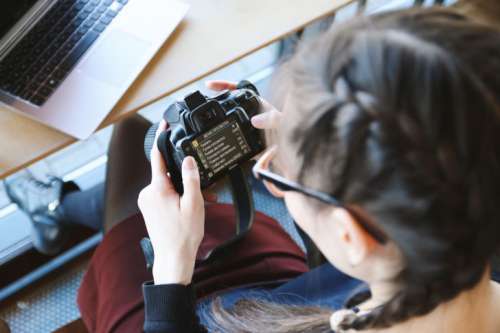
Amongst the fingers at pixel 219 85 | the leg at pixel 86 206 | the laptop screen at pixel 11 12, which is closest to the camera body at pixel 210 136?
the fingers at pixel 219 85

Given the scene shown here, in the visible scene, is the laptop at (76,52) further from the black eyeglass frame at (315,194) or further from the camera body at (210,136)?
the black eyeglass frame at (315,194)

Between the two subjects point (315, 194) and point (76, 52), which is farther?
point (76, 52)

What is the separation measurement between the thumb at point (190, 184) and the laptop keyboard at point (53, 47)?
0.30 metres

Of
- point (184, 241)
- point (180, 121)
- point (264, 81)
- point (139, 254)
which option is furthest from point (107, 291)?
point (264, 81)

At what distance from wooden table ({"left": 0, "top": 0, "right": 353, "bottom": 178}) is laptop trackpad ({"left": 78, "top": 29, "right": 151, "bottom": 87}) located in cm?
2

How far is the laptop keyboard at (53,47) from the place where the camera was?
30.8 inches

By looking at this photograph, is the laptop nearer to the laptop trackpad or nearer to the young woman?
the laptop trackpad

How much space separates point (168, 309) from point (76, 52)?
46 cm

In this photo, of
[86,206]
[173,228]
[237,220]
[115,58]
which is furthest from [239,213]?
[86,206]

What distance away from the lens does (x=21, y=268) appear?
1.28m

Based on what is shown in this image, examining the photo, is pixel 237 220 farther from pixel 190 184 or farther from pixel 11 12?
pixel 11 12

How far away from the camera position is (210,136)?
0.67 metres

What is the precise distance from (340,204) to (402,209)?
59 mm

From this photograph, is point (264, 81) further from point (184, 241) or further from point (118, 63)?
point (184, 241)
